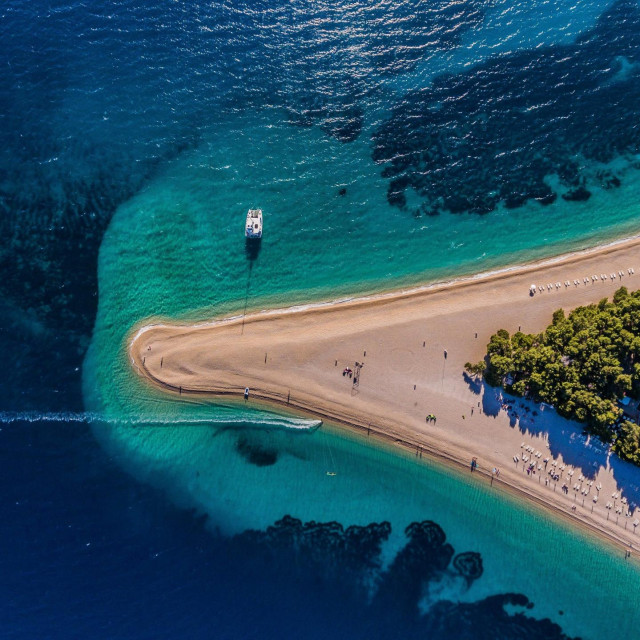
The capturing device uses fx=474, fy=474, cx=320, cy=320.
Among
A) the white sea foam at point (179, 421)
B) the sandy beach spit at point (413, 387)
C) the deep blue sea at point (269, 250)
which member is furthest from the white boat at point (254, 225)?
the white sea foam at point (179, 421)

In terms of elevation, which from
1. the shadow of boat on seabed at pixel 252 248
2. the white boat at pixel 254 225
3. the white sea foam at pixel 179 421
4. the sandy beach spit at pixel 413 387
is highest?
the white boat at pixel 254 225

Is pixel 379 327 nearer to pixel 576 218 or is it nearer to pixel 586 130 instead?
pixel 576 218

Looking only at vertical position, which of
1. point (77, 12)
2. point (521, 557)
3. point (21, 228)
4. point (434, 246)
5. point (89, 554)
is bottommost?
point (89, 554)

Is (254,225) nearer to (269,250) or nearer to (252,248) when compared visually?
(252,248)

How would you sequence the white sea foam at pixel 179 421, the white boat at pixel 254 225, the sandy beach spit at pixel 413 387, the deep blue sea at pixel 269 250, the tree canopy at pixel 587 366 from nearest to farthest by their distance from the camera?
the tree canopy at pixel 587 366 → the deep blue sea at pixel 269 250 → the sandy beach spit at pixel 413 387 → the white sea foam at pixel 179 421 → the white boat at pixel 254 225

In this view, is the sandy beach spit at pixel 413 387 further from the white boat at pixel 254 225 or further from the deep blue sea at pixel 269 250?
the white boat at pixel 254 225

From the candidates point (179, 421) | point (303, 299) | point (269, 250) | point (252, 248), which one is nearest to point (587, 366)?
point (303, 299)

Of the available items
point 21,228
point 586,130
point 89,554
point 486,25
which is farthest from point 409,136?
point 89,554
